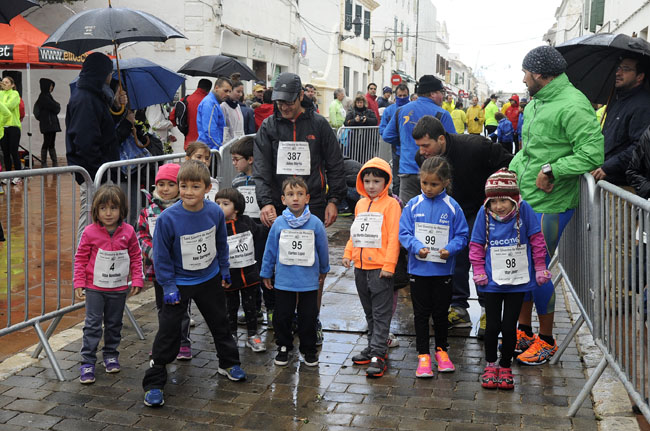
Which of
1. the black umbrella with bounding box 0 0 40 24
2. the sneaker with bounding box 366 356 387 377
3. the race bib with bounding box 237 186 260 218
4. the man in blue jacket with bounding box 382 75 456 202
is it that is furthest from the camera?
the man in blue jacket with bounding box 382 75 456 202

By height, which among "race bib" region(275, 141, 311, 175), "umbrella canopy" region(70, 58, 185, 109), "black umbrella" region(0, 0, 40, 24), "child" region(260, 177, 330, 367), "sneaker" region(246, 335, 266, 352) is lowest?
"sneaker" region(246, 335, 266, 352)

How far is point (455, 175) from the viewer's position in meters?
6.06

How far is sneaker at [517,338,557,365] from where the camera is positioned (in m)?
5.38

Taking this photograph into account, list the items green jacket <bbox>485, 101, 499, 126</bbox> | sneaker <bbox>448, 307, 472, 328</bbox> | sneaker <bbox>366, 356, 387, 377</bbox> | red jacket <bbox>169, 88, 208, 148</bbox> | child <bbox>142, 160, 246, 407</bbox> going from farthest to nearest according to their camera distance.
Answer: green jacket <bbox>485, 101, 499, 126</bbox>
red jacket <bbox>169, 88, 208, 148</bbox>
sneaker <bbox>448, 307, 472, 328</bbox>
sneaker <bbox>366, 356, 387, 377</bbox>
child <bbox>142, 160, 246, 407</bbox>

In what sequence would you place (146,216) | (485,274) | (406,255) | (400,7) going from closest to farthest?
(485,274) → (146,216) → (406,255) → (400,7)

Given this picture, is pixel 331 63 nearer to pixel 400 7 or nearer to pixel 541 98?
pixel 400 7

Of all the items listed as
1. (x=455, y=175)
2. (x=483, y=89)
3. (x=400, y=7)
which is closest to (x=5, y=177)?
(x=455, y=175)

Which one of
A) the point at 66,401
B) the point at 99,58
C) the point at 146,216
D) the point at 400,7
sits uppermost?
the point at 400,7

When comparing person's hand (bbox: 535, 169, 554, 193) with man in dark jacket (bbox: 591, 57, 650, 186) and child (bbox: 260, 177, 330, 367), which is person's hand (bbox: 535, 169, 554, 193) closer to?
man in dark jacket (bbox: 591, 57, 650, 186)

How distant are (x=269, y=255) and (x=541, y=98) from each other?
224cm

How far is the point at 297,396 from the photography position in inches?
188

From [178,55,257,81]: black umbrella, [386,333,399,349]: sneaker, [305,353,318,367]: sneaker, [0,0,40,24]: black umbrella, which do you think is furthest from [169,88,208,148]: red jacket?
[305,353,318,367]: sneaker

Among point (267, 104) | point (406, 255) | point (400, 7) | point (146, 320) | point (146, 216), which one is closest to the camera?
point (146, 216)

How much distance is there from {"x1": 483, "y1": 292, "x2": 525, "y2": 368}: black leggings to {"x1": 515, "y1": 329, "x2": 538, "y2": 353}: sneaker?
65cm
